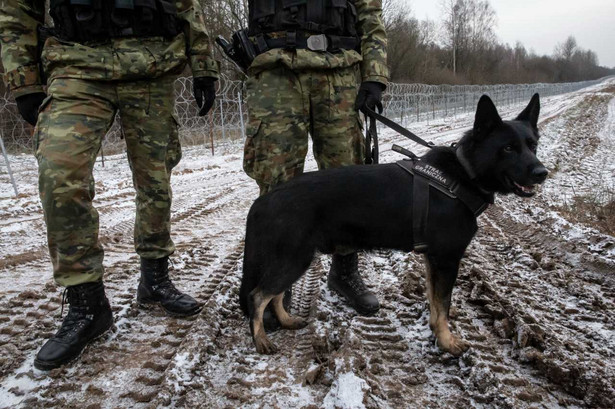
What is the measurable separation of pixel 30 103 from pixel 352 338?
201 cm

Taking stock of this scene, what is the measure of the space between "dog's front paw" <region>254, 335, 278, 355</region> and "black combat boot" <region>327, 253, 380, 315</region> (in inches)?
22.9

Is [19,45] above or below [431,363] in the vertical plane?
above

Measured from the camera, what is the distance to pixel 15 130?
33.0 ft

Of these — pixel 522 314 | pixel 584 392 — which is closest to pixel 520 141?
pixel 522 314

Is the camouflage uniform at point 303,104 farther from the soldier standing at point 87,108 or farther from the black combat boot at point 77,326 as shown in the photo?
the black combat boot at point 77,326

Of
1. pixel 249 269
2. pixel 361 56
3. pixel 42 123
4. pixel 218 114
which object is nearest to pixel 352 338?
pixel 249 269

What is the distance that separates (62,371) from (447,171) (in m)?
2.04

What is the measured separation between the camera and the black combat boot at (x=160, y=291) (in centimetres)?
222

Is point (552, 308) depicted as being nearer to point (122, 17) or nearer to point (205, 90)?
point (205, 90)

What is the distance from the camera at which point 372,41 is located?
2410 mm

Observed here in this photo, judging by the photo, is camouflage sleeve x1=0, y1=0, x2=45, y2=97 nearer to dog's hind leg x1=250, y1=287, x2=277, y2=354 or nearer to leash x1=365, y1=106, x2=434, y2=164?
dog's hind leg x1=250, y1=287, x2=277, y2=354

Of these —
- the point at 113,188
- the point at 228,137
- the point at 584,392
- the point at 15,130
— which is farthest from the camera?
the point at 228,137

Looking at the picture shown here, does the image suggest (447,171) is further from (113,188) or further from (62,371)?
(113,188)

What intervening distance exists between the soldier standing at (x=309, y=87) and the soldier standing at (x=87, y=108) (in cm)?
48
